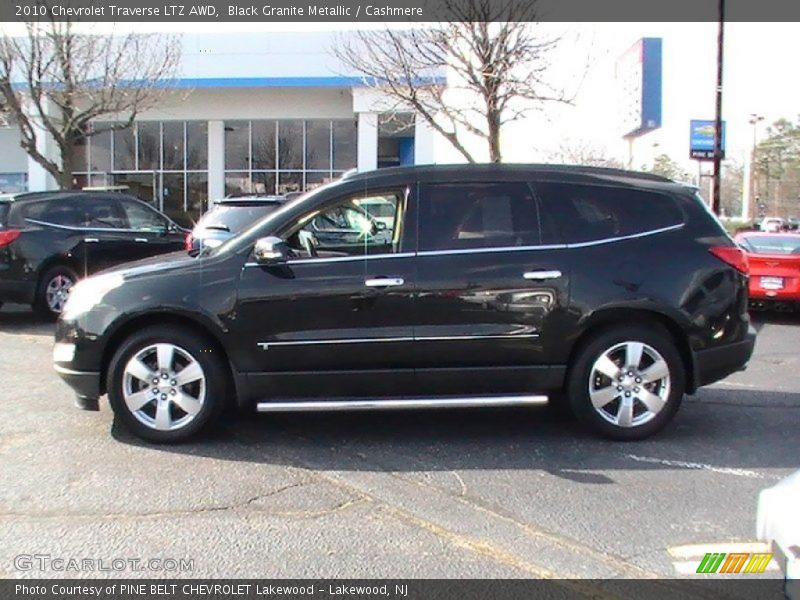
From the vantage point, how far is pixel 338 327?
199 inches

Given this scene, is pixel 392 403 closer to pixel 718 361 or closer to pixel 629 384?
pixel 629 384

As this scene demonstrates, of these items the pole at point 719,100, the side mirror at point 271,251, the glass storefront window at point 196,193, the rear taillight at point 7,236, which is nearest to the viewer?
the side mirror at point 271,251

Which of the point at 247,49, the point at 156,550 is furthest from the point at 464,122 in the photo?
the point at 156,550

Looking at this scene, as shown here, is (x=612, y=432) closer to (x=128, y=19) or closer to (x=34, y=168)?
(x=128, y=19)

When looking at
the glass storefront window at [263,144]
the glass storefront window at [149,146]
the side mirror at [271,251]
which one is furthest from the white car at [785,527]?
the glass storefront window at [149,146]

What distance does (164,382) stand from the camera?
5.10 m

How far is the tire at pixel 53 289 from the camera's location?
10.2 metres

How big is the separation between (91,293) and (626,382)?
3807 mm

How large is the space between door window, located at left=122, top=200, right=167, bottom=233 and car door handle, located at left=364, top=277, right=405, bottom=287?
7.38 meters

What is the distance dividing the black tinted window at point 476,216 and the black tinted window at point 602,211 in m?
0.18

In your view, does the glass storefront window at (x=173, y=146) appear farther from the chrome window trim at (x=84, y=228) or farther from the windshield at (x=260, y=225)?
the windshield at (x=260, y=225)

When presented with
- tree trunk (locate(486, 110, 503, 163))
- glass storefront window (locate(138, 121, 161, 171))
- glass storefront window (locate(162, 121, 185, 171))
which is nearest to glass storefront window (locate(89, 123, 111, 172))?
glass storefront window (locate(138, 121, 161, 171))

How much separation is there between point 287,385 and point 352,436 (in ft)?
2.22

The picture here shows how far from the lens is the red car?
11.0 metres
